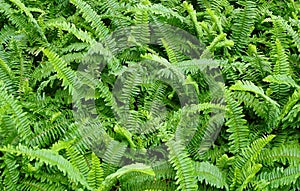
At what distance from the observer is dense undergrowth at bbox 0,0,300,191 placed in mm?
3055

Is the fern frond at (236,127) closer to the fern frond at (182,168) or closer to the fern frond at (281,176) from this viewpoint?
the fern frond at (281,176)

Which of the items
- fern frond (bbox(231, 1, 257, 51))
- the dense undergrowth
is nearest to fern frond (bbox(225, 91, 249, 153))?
the dense undergrowth

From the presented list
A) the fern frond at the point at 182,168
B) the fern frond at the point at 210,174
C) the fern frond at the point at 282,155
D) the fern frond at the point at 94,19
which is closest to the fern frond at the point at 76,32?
the fern frond at the point at 94,19

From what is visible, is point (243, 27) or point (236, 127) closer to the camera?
point (236, 127)

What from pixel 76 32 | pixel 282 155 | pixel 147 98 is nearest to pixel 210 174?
pixel 282 155

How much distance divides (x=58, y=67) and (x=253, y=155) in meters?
1.71

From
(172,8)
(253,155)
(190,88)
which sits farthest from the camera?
(172,8)

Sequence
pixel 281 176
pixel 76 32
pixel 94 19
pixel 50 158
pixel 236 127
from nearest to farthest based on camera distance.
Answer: pixel 50 158 < pixel 281 176 < pixel 236 127 < pixel 76 32 < pixel 94 19

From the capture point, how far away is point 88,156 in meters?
3.20

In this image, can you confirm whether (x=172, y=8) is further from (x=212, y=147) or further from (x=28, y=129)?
(x=28, y=129)

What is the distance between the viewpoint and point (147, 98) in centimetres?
351

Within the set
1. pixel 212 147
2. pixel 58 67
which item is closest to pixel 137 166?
pixel 212 147

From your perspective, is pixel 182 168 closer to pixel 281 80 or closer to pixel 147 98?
pixel 147 98

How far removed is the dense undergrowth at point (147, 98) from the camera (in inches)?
120
